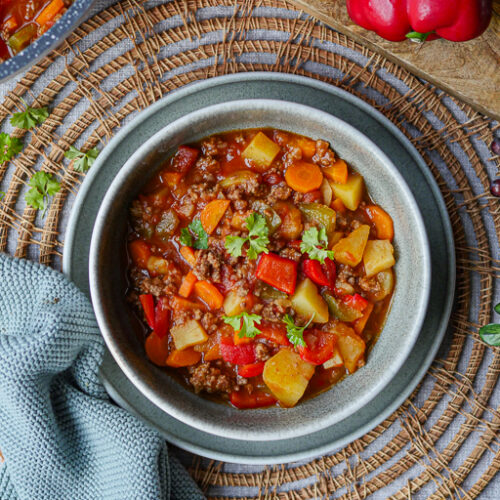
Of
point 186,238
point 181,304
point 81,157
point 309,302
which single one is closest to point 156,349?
point 181,304

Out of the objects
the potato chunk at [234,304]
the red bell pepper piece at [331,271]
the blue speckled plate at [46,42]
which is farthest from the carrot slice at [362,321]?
the blue speckled plate at [46,42]

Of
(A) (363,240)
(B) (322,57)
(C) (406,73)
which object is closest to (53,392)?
(A) (363,240)

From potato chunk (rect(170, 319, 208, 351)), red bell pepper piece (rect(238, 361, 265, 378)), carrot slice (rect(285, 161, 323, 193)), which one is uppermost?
carrot slice (rect(285, 161, 323, 193))

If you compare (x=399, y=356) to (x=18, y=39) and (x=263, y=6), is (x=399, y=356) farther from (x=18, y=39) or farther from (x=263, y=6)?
(x=18, y=39)

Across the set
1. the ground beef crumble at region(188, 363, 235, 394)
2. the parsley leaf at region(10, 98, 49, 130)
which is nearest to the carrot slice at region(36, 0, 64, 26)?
the parsley leaf at region(10, 98, 49, 130)

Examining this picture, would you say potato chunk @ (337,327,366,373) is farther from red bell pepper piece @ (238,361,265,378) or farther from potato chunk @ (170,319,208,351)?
potato chunk @ (170,319,208,351)

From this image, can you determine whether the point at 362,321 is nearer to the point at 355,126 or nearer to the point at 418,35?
the point at 355,126
